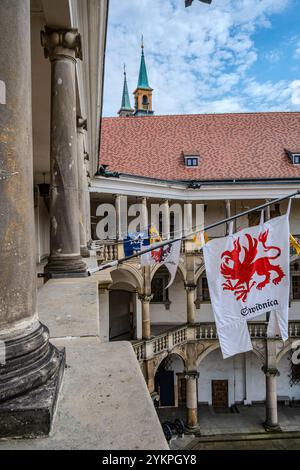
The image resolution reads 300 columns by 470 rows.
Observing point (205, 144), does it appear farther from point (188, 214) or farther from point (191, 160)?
point (188, 214)

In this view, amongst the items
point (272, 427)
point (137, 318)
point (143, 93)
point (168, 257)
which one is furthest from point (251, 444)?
point (143, 93)

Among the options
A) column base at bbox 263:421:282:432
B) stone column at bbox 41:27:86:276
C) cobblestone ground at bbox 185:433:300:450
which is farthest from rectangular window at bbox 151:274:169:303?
stone column at bbox 41:27:86:276

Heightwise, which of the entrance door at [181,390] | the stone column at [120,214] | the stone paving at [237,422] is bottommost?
the stone paving at [237,422]

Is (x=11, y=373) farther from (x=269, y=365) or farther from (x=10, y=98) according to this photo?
(x=269, y=365)

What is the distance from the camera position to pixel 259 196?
23.5 metres

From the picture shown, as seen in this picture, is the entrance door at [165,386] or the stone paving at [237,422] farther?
the entrance door at [165,386]

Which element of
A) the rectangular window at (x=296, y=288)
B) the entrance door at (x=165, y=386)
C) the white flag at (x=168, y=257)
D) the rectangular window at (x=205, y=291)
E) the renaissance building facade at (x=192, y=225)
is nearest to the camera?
the white flag at (x=168, y=257)

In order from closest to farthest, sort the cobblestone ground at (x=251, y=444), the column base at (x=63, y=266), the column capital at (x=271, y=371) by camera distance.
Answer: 1. the column base at (x=63, y=266)
2. the cobblestone ground at (x=251, y=444)
3. the column capital at (x=271, y=371)

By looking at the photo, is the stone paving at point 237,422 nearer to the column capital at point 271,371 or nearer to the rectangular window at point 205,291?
the column capital at point 271,371

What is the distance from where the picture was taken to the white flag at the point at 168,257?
12.3 metres

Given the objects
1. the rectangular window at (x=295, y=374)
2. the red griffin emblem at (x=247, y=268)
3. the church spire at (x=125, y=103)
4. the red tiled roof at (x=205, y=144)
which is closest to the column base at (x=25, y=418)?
the red griffin emblem at (x=247, y=268)

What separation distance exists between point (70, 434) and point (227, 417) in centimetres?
2286

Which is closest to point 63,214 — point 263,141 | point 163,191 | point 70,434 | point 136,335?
point 70,434

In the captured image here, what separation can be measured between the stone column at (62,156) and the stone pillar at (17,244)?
12.6ft
